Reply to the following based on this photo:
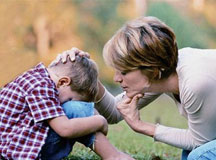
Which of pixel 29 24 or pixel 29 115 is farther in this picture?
pixel 29 24

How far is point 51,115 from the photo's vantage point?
7.51 feet

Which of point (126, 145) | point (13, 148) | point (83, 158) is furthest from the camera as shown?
point (126, 145)

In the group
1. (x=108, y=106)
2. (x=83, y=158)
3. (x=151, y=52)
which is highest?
(x=151, y=52)

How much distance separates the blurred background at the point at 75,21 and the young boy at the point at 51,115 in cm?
874

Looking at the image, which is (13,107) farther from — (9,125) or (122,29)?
(122,29)

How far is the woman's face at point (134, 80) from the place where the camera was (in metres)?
2.46

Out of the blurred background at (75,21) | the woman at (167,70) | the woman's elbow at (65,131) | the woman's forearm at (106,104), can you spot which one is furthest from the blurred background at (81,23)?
the woman's elbow at (65,131)

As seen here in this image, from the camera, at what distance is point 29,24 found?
12398mm

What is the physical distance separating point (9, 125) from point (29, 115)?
109 mm

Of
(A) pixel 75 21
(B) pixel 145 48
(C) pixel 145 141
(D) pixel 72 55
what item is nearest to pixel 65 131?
(D) pixel 72 55

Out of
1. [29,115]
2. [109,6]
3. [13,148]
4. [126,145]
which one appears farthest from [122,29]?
[109,6]

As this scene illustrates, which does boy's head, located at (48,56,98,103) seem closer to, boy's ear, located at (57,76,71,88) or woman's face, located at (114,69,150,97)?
boy's ear, located at (57,76,71,88)

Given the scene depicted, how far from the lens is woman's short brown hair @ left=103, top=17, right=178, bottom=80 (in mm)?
2385

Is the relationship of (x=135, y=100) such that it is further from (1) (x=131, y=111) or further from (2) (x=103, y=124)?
(2) (x=103, y=124)
